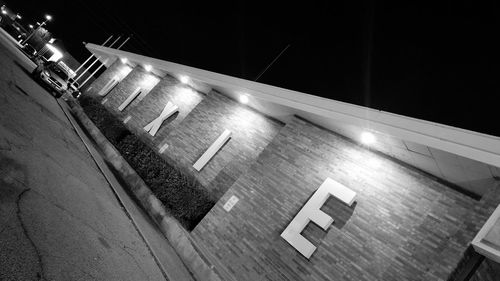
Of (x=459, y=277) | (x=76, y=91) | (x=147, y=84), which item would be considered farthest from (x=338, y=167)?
(x=76, y=91)

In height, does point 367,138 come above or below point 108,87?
above

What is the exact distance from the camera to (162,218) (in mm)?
8648

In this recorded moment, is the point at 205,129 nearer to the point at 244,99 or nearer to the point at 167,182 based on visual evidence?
the point at 244,99

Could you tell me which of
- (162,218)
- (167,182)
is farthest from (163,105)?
(162,218)

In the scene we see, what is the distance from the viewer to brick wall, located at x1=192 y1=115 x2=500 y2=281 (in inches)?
227

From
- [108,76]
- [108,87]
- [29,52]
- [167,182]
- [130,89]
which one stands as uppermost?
[130,89]

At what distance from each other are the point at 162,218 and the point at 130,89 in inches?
459

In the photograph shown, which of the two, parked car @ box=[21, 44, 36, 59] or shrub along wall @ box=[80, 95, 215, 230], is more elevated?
shrub along wall @ box=[80, 95, 215, 230]

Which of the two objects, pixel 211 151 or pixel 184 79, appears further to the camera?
pixel 184 79

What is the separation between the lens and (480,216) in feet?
17.4

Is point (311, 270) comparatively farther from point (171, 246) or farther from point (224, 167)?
point (224, 167)

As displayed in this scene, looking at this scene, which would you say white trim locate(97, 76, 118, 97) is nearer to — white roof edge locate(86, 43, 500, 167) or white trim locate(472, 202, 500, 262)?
white roof edge locate(86, 43, 500, 167)

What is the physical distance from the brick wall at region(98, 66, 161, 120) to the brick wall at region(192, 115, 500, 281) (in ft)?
35.2

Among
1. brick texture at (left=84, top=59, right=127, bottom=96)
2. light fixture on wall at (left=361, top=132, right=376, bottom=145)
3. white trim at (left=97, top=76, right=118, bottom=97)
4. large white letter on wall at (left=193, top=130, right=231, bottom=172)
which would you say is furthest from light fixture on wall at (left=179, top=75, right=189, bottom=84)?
light fixture on wall at (left=361, top=132, right=376, bottom=145)
